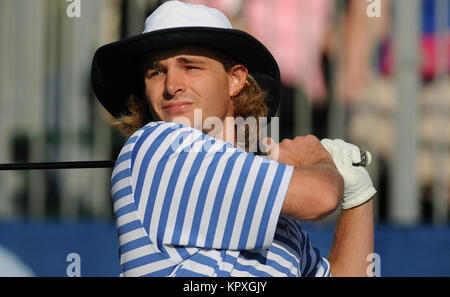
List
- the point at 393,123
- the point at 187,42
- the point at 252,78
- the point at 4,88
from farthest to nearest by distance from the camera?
1. the point at 4,88
2. the point at 393,123
3. the point at 252,78
4. the point at 187,42

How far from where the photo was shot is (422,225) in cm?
416

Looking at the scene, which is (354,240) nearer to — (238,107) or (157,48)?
(238,107)

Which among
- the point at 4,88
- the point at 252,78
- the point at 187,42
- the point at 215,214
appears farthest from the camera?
the point at 4,88

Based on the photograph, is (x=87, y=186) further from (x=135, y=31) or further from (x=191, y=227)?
(x=191, y=227)

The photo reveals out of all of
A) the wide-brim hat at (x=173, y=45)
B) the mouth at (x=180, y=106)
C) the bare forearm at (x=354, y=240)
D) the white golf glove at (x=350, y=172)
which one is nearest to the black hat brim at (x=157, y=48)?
the wide-brim hat at (x=173, y=45)

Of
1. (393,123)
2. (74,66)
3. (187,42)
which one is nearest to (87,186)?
(74,66)

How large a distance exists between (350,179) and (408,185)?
1847mm

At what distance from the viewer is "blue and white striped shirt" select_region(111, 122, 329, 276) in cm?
208

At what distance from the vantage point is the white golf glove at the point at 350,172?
243cm

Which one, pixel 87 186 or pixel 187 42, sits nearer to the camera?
pixel 187 42

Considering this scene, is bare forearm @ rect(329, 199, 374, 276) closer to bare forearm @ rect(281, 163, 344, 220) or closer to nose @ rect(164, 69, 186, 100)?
bare forearm @ rect(281, 163, 344, 220)

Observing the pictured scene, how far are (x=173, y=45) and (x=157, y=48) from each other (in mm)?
58

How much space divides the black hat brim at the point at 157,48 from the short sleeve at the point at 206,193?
287 millimetres

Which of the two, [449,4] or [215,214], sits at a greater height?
[449,4]
